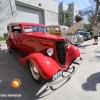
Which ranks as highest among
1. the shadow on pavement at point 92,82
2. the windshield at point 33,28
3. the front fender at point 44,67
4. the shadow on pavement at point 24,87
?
the windshield at point 33,28

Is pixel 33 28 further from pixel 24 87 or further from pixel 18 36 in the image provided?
pixel 24 87

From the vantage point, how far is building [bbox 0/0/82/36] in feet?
34.8

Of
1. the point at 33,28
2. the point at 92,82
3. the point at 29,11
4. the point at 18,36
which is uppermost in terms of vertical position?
the point at 29,11

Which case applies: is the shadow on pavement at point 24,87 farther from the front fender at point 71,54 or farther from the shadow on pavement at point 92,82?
the front fender at point 71,54

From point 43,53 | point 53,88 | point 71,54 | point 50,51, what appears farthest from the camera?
point 71,54

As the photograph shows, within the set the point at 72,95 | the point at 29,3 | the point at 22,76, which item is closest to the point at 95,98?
the point at 72,95

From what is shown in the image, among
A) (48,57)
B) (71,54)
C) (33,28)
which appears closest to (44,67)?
(48,57)

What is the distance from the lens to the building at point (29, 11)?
1059 cm

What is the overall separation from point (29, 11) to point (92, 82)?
1372cm

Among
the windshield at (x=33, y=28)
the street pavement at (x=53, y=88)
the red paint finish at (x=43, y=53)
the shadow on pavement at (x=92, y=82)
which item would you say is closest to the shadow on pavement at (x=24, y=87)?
the street pavement at (x=53, y=88)

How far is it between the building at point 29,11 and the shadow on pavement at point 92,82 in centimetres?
1095

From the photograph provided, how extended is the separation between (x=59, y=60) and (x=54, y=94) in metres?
0.98

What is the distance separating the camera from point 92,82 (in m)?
2.72

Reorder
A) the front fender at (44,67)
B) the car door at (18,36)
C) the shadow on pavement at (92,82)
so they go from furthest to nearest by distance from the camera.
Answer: the car door at (18,36)
the shadow on pavement at (92,82)
the front fender at (44,67)
